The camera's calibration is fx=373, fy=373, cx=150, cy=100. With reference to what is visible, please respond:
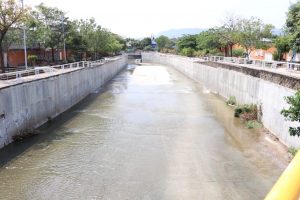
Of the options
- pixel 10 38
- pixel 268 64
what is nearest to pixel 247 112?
pixel 268 64

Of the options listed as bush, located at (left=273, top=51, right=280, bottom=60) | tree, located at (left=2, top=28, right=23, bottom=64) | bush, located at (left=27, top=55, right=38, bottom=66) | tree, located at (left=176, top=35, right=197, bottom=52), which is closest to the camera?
tree, located at (left=2, top=28, right=23, bottom=64)

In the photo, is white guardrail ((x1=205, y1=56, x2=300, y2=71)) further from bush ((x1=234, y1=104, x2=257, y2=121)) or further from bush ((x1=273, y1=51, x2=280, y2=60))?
bush ((x1=273, y1=51, x2=280, y2=60))

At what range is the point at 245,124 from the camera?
953 inches

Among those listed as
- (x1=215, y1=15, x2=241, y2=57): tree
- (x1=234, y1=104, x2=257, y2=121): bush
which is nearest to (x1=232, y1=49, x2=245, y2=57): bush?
(x1=215, y1=15, x2=241, y2=57): tree

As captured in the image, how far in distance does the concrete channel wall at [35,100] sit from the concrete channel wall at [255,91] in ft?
44.6

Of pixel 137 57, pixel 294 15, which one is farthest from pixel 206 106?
pixel 137 57

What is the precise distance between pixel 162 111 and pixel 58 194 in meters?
17.6

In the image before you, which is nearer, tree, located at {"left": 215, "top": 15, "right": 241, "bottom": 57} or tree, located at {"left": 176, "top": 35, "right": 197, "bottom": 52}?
tree, located at {"left": 215, "top": 15, "right": 241, "bottom": 57}

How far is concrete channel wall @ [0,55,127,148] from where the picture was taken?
18453 mm

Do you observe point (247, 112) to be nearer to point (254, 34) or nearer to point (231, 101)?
point (231, 101)

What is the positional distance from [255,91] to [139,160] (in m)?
12.2

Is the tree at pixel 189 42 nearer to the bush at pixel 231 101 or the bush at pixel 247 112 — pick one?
the bush at pixel 231 101

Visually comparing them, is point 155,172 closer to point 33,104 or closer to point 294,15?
point 33,104

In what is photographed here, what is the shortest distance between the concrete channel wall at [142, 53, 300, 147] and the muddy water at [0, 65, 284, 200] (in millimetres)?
1230
